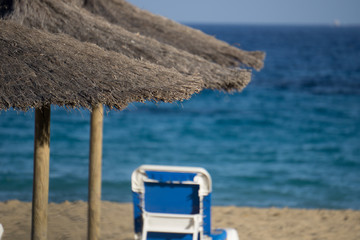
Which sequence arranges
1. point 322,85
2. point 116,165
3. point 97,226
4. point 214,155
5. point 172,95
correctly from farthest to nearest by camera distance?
1. point 322,85
2. point 214,155
3. point 116,165
4. point 97,226
5. point 172,95

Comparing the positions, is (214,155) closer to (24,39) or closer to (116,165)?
(116,165)

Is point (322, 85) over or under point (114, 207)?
over

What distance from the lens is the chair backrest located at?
3186 millimetres

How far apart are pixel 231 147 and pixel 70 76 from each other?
9.48 metres

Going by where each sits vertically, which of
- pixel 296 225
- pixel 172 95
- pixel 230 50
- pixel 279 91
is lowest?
pixel 296 225

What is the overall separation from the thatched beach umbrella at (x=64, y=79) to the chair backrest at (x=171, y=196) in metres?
0.64

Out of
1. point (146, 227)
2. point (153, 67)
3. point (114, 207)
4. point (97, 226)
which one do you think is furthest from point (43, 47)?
point (114, 207)

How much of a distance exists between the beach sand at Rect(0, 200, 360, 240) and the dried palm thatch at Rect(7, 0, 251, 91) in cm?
A: 226

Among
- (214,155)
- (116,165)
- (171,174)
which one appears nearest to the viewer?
(171,174)

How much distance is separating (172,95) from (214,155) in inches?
336

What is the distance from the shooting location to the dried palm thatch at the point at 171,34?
4266 mm

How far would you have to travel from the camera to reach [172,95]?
265cm

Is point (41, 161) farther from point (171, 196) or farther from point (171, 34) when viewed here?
point (171, 34)

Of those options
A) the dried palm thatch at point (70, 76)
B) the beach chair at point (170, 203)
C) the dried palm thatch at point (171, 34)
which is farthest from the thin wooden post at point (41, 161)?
the dried palm thatch at point (171, 34)
